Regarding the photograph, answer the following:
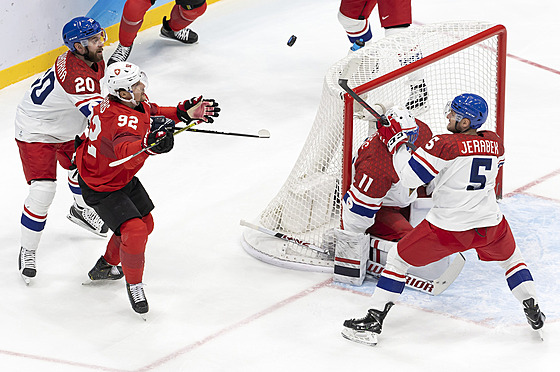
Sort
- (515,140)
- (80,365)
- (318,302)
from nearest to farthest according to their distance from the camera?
(80,365), (318,302), (515,140)

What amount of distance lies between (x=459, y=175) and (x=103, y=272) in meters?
1.64

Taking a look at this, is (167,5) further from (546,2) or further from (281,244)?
(281,244)

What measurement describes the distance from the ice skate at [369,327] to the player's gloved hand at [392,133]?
595 mm

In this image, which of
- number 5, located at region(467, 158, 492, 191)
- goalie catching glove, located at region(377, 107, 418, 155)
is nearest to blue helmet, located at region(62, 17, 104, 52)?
goalie catching glove, located at region(377, 107, 418, 155)

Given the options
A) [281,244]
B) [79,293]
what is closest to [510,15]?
[281,244]

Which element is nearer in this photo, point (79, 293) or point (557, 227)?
point (79, 293)

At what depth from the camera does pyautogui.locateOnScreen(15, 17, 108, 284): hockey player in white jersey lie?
4.52 metres

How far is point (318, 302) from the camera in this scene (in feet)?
14.5

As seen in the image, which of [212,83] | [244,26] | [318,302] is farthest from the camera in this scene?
[244,26]

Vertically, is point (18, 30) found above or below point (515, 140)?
above

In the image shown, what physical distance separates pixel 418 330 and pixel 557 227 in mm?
1135

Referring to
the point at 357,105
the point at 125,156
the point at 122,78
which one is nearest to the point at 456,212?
the point at 357,105

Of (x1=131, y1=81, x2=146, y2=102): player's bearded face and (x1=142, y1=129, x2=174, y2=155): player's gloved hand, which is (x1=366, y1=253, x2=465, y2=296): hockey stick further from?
(x1=131, y1=81, x2=146, y2=102): player's bearded face

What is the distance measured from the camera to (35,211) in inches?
182
